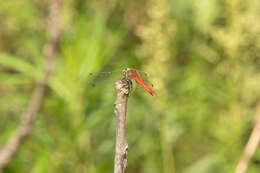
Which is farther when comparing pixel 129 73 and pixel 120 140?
pixel 129 73

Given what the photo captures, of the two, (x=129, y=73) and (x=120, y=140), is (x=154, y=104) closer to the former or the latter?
(x=129, y=73)

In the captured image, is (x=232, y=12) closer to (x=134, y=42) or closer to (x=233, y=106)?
(x=233, y=106)

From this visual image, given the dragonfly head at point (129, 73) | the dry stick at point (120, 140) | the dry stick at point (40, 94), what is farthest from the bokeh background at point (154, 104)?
the dry stick at point (120, 140)

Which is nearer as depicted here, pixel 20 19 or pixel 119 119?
pixel 119 119

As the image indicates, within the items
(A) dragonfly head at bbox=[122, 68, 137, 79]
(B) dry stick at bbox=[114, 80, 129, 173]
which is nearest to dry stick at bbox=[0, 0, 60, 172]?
Result: (A) dragonfly head at bbox=[122, 68, 137, 79]

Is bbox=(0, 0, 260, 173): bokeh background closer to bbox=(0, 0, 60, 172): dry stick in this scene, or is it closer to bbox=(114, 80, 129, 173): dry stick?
bbox=(0, 0, 60, 172): dry stick

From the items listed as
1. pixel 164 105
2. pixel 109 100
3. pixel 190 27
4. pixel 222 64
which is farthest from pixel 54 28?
pixel 190 27

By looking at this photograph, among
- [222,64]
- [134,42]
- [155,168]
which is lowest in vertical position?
[155,168]

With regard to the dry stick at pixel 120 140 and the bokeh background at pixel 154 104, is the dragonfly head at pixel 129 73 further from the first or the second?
the bokeh background at pixel 154 104

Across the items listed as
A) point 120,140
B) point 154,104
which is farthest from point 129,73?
point 154,104
